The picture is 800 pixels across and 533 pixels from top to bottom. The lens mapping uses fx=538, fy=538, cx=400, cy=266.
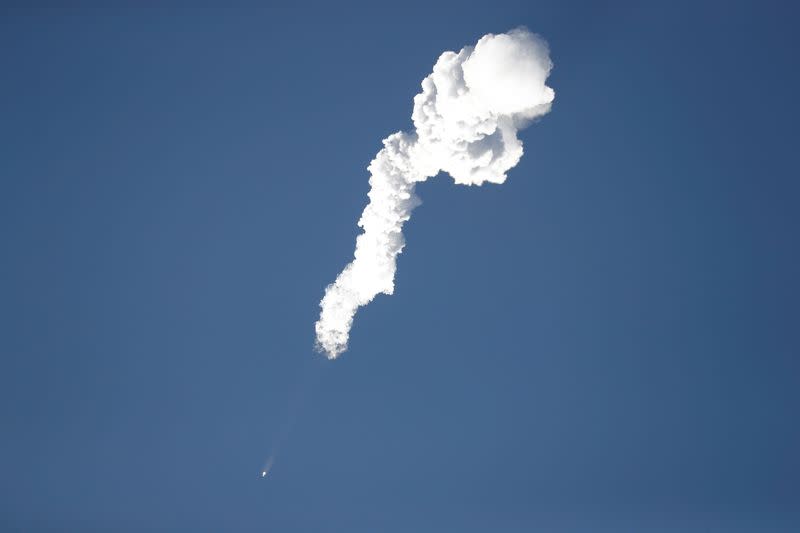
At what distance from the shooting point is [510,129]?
83.4 feet

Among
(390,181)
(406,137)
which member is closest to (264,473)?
(390,181)

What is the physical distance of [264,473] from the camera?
32.7 m

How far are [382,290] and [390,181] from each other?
5.93m

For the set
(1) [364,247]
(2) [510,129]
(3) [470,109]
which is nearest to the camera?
(3) [470,109]

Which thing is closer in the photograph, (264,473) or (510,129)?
(510,129)

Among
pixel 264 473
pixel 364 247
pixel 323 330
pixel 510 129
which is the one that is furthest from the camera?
pixel 264 473

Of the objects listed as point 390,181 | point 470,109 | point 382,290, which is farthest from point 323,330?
point 470,109

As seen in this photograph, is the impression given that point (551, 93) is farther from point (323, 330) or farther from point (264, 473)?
point (264, 473)

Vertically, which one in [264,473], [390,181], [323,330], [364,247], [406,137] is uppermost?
[406,137]

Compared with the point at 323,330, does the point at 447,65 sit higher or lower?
higher

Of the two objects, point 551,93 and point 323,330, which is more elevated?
point 551,93

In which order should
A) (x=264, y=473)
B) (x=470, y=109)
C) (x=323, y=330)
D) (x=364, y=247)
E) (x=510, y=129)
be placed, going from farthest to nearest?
(x=264, y=473) < (x=323, y=330) < (x=364, y=247) < (x=510, y=129) < (x=470, y=109)

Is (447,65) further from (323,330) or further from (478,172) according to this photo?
(323,330)

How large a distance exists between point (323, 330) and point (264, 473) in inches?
398
